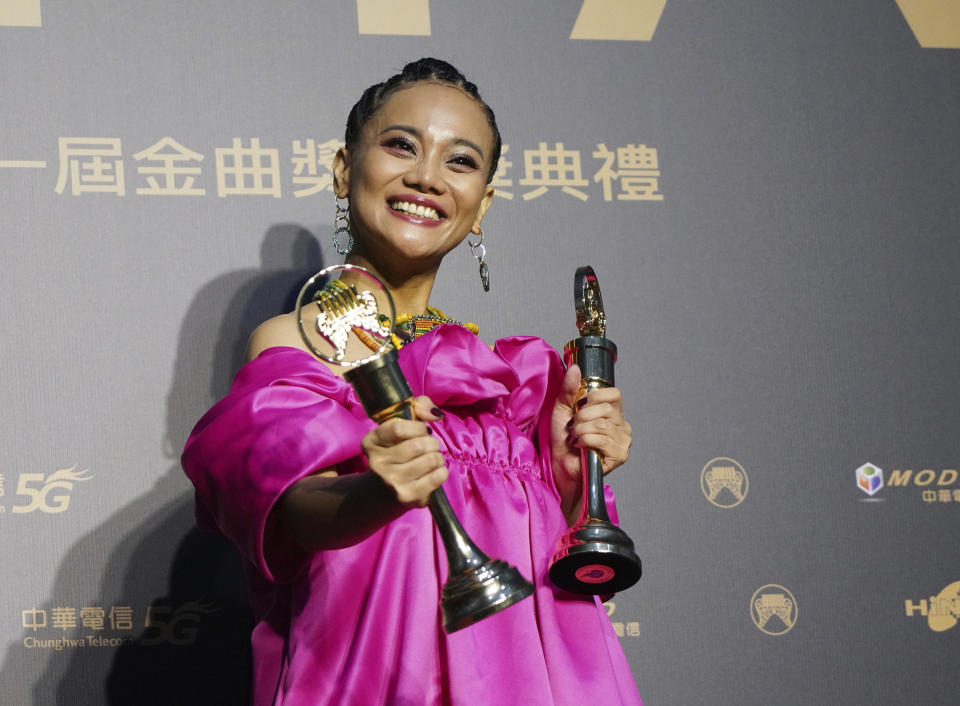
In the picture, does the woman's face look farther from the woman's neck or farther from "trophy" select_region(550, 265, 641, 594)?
"trophy" select_region(550, 265, 641, 594)

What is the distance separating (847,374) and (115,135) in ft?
3.80

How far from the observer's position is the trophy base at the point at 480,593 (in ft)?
3.31

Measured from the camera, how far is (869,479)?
1.89 m

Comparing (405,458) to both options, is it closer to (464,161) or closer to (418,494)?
(418,494)

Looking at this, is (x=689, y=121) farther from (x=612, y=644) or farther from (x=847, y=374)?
(x=612, y=644)

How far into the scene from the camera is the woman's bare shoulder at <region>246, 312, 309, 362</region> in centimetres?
134

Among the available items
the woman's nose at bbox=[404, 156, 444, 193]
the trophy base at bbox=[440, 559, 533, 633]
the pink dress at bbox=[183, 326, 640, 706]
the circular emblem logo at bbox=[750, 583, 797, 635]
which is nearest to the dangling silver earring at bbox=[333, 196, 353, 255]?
the woman's nose at bbox=[404, 156, 444, 193]

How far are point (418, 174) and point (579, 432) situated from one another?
1.23ft

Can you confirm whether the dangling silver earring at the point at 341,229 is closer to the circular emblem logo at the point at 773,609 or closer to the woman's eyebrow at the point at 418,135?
the woman's eyebrow at the point at 418,135

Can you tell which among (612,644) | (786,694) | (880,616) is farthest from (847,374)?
(612,644)

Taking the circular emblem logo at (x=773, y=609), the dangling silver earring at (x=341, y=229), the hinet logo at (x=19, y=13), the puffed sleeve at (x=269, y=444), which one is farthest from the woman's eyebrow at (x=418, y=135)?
the circular emblem logo at (x=773, y=609)

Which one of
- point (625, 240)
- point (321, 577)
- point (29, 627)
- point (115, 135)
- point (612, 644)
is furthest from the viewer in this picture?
point (625, 240)

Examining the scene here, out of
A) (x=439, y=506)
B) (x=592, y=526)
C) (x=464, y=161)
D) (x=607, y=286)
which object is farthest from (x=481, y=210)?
(x=439, y=506)

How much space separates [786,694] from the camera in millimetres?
1808
